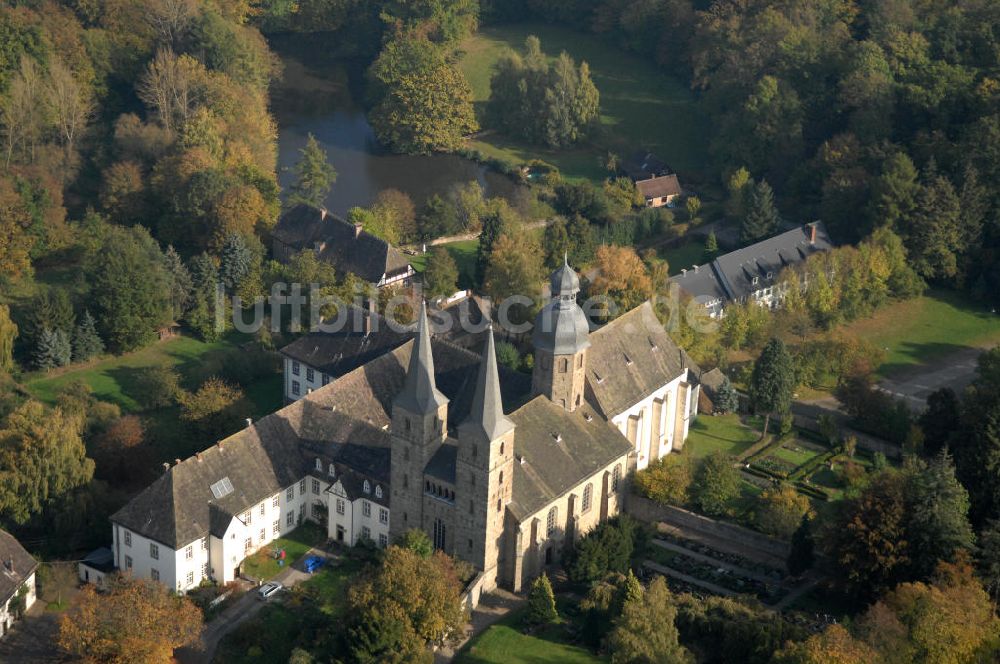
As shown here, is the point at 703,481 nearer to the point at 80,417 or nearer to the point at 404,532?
the point at 404,532

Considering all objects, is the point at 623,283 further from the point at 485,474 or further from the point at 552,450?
the point at 485,474

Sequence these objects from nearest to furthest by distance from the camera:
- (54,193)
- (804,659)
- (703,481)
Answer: (804,659) < (703,481) < (54,193)

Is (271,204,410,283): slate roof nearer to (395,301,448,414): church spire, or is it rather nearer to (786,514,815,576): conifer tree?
(395,301,448,414): church spire

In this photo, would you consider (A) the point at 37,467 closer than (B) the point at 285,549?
Yes

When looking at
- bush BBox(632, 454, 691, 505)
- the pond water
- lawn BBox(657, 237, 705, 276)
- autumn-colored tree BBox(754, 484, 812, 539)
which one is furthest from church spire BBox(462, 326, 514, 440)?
the pond water

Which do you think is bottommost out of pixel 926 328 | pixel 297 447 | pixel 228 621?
pixel 228 621

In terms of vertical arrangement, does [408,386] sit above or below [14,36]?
below

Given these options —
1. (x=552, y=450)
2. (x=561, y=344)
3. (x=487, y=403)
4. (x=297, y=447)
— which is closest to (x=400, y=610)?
(x=487, y=403)

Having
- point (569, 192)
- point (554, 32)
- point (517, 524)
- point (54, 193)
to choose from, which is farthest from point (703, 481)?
point (554, 32)
